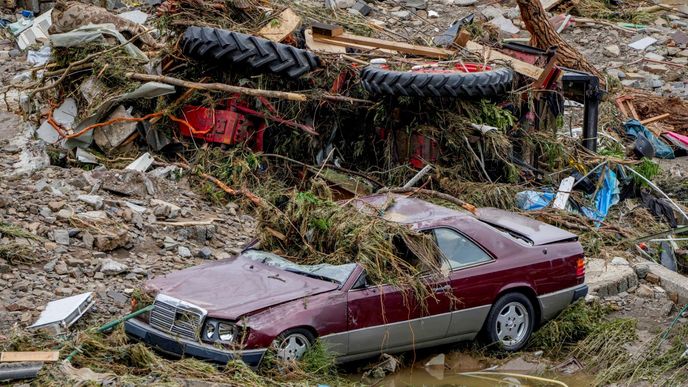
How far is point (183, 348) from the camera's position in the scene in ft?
25.7

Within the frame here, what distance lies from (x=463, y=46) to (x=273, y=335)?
7.69m

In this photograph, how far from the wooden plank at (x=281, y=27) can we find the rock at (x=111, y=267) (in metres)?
4.73

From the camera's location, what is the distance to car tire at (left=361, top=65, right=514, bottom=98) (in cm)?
1237

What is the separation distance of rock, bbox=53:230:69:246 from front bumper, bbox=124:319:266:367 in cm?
233

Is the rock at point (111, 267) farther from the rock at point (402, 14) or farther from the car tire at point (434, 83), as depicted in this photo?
the rock at point (402, 14)

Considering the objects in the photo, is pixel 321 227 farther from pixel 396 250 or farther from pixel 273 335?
pixel 273 335

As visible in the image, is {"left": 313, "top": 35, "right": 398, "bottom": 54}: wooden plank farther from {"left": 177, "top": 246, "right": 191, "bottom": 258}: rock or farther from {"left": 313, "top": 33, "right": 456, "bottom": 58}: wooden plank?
{"left": 177, "top": 246, "right": 191, "bottom": 258}: rock

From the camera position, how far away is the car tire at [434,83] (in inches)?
487

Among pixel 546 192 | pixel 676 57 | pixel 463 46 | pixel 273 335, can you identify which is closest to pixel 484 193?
pixel 546 192

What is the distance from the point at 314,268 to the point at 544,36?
8429mm

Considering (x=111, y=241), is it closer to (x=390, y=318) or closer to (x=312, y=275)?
(x=312, y=275)

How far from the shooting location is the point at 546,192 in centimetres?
1290

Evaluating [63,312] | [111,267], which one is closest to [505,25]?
[111,267]

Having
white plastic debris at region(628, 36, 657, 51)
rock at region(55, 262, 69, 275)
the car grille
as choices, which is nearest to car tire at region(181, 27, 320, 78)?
rock at region(55, 262, 69, 275)
